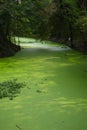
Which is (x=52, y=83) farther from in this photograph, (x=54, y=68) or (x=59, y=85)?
(x=54, y=68)

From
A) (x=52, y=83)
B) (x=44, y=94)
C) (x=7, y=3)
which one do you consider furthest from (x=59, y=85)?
(x=7, y=3)

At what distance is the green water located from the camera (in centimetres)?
402

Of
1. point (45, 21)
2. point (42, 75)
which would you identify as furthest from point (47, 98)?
point (45, 21)

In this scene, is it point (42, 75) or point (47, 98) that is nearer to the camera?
point (47, 98)

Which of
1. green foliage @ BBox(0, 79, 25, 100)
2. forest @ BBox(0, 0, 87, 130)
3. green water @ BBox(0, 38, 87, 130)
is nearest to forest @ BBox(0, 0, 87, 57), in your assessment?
forest @ BBox(0, 0, 87, 130)

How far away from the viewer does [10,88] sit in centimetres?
595

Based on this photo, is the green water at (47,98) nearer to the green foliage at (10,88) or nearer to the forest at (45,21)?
the green foliage at (10,88)

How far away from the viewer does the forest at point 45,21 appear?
37.4ft

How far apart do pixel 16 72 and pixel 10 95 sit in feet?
7.54

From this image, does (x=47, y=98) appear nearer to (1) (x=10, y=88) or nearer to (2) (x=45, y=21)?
(1) (x=10, y=88)

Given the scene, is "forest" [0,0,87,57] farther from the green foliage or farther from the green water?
the green foliage

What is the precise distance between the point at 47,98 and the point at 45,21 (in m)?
8.34

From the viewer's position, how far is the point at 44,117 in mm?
4230

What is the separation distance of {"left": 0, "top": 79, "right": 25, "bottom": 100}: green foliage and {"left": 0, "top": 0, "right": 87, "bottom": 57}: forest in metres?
4.47
